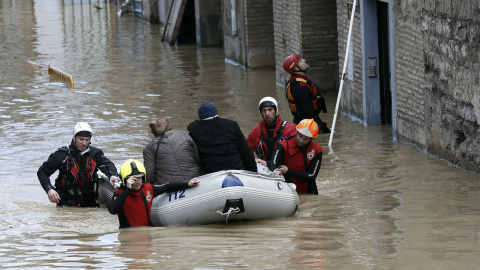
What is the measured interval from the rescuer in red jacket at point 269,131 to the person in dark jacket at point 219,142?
947mm

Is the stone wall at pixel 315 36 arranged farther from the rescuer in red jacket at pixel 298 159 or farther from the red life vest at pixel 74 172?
the red life vest at pixel 74 172

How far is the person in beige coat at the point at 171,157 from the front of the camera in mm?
9305

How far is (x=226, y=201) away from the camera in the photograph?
341 inches

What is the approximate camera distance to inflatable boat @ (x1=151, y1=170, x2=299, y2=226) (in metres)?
8.69

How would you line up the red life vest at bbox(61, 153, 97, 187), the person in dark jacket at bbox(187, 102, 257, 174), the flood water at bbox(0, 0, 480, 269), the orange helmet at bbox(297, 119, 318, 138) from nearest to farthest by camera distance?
the flood water at bbox(0, 0, 480, 269) → the person in dark jacket at bbox(187, 102, 257, 174) → the orange helmet at bbox(297, 119, 318, 138) → the red life vest at bbox(61, 153, 97, 187)

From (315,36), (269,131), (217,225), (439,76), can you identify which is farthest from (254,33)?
(217,225)

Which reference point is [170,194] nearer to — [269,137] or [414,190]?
[269,137]

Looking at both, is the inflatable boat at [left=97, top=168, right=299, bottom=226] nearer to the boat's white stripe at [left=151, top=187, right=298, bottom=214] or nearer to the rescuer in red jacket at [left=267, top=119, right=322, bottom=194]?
the boat's white stripe at [left=151, top=187, right=298, bottom=214]

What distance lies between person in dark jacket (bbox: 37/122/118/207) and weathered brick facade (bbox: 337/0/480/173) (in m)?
4.23

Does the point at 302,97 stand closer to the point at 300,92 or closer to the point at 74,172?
the point at 300,92

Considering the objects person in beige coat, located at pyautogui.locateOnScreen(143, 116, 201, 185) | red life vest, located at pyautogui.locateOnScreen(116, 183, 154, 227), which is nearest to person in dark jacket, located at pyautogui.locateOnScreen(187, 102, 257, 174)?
person in beige coat, located at pyautogui.locateOnScreen(143, 116, 201, 185)

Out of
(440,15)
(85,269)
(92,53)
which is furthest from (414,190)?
(92,53)

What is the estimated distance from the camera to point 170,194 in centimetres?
905

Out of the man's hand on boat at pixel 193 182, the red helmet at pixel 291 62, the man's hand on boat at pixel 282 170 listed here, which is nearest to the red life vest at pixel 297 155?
the man's hand on boat at pixel 282 170
